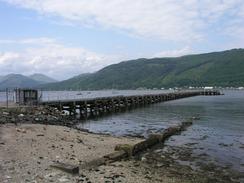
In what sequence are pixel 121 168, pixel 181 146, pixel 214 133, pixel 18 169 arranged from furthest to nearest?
pixel 214 133
pixel 181 146
pixel 121 168
pixel 18 169

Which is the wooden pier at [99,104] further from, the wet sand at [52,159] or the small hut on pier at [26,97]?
the wet sand at [52,159]

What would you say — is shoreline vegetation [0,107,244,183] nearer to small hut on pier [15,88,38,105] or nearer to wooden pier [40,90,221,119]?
small hut on pier [15,88,38,105]

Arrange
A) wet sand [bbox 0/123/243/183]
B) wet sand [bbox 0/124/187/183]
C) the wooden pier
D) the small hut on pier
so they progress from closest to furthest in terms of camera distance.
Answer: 1. wet sand [bbox 0/124/187/183]
2. wet sand [bbox 0/123/243/183]
3. the small hut on pier
4. the wooden pier

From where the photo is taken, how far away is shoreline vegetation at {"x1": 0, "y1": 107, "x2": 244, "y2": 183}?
547 inches

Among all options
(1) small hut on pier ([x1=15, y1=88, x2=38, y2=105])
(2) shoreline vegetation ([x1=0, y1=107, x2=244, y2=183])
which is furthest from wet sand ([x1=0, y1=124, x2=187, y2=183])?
(1) small hut on pier ([x1=15, y1=88, x2=38, y2=105])

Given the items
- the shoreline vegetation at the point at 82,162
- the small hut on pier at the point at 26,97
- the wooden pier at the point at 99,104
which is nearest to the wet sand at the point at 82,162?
the shoreline vegetation at the point at 82,162

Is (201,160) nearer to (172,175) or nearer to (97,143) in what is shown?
(172,175)

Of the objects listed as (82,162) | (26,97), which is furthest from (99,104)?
(82,162)

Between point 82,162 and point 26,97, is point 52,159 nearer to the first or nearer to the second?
point 82,162

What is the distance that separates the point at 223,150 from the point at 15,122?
1891 cm

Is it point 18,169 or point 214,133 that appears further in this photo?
point 214,133

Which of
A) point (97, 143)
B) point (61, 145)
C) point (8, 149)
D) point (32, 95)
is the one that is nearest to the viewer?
point (8, 149)

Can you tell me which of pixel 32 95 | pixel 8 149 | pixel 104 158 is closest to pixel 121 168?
pixel 104 158

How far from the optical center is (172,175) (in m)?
16.6
